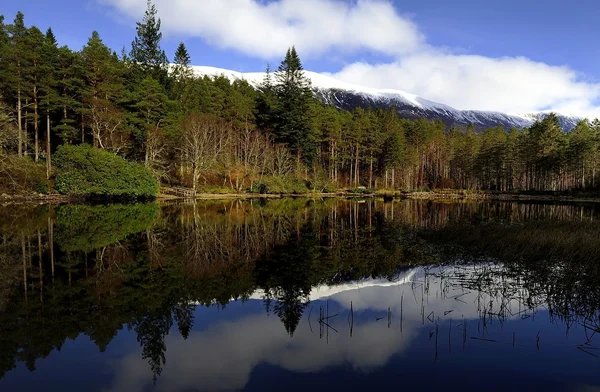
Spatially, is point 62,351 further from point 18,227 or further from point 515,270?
point 18,227

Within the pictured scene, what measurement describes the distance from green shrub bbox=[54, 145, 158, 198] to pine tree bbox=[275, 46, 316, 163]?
30101mm

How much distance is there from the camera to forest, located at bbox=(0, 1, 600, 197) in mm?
40594

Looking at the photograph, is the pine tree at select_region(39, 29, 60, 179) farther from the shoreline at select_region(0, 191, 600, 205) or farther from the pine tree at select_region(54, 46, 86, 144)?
the shoreline at select_region(0, 191, 600, 205)

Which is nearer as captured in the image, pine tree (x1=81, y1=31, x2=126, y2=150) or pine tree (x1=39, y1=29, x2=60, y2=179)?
pine tree (x1=39, y1=29, x2=60, y2=179)

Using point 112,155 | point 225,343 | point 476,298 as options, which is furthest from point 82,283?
point 112,155

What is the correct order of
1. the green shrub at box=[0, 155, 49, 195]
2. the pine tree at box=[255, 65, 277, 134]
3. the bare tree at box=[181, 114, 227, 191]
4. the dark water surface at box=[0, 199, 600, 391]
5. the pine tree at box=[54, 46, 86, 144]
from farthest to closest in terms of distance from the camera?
the pine tree at box=[255, 65, 277, 134] → the bare tree at box=[181, 114, 227, 191] → the pine tree at box=[54, 46, 86, 144] → the green shrub at box=[0, 155, 49, 195] → the dark water surface at box=[0, 199, 600, 391]

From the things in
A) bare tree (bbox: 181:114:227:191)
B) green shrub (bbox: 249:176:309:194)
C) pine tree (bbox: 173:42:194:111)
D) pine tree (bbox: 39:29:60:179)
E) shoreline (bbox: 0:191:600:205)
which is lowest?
shoreline (bbox: 0:191:600:205)

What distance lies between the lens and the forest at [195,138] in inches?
1598

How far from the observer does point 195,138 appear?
48.1 m

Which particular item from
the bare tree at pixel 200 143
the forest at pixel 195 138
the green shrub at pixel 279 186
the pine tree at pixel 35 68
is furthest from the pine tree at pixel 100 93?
the green shrub at pixel 279 186

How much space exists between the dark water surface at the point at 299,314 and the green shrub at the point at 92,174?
78.8ft

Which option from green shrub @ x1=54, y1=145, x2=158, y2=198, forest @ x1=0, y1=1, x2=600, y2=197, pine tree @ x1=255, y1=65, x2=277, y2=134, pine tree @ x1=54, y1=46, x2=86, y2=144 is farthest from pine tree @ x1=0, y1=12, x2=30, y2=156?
pine tree @ x1=255, y1=65, x2=277, y2=134

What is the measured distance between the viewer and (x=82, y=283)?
10969 mm

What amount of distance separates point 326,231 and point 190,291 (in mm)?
12556
